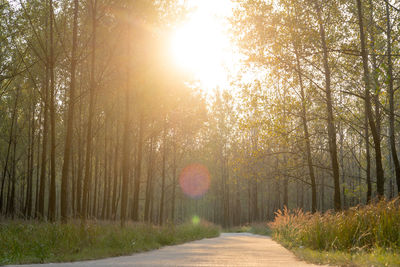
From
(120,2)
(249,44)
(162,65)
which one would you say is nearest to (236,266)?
(249,44)

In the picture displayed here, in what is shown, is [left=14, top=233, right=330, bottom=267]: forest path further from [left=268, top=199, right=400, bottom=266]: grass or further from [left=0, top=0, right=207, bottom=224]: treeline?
[left=0, top=0, right=207, bottom=224]: treeline

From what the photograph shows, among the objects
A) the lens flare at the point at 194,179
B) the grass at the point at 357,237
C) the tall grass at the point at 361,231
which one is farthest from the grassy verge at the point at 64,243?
the lens flare at the point at 194,179

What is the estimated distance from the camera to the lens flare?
44.3m

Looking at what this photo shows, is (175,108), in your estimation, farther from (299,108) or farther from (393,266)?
(393,266)

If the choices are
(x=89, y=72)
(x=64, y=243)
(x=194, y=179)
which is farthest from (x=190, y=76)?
(x=194, y=179)

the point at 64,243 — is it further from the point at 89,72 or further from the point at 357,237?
the point at 89,72

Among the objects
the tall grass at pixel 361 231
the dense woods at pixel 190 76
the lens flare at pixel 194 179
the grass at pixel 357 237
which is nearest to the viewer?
the grass at pixel 357 237

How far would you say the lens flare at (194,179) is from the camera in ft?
145

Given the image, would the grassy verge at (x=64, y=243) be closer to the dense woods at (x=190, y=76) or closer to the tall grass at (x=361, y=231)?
the dense woods at (x=190, y=76)

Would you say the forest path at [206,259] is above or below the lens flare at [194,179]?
below

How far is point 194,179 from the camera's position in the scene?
4856 centimetres

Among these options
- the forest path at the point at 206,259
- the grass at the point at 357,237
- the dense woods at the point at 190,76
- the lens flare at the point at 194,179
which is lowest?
the forest path at the point at 206,259

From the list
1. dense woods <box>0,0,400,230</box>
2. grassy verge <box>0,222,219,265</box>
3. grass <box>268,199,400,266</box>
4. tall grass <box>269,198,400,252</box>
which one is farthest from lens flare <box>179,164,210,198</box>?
grass <box>268,199,400,266</box>

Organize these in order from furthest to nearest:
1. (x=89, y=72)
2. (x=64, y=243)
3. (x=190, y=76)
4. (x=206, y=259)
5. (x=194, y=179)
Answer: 1. (x=194, y=179)
2. (x=190, y=76)
3. (x=89, y=72)
4. (x=64, y=243)
5. (x=206, y=259)
